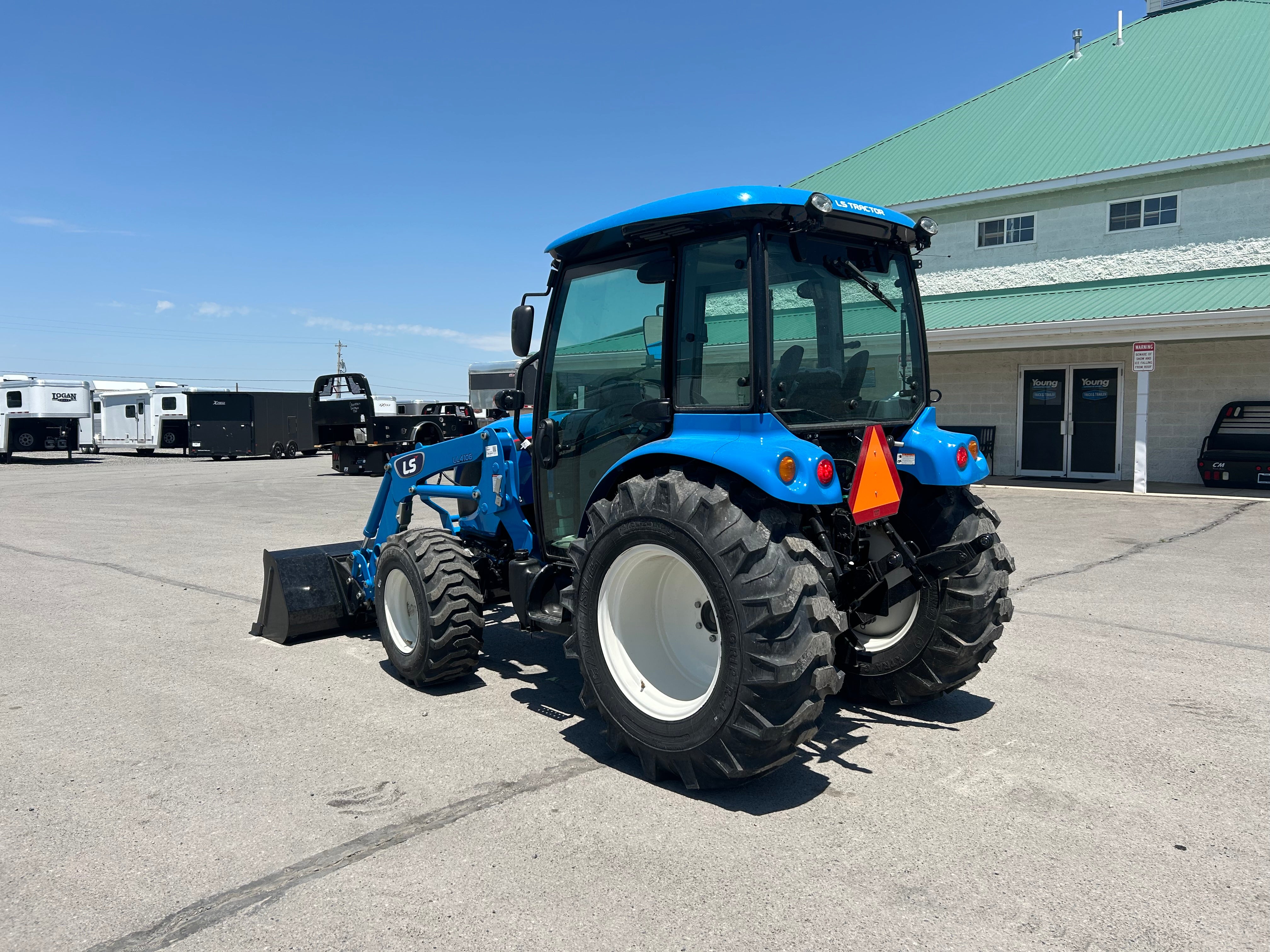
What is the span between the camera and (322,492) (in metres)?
18.2

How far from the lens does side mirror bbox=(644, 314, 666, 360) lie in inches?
161

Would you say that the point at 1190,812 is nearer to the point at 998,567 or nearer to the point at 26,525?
the point at 998,567

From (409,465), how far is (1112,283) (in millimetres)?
15947

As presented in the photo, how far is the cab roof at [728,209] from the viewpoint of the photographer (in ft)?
12.0

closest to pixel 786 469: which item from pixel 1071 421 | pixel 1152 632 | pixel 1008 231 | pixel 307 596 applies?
pixel 307 596

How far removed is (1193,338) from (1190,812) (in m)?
13.3

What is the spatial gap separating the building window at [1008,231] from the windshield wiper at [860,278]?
612 inches

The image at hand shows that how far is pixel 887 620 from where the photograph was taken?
4.68m

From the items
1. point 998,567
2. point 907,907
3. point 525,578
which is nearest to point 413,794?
point 525,578

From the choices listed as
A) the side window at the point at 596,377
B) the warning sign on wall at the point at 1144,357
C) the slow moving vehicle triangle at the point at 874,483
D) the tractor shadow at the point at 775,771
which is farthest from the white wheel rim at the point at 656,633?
the warning sign on wall at the point at 1144,357

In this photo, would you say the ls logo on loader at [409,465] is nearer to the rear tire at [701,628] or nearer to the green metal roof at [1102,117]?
the rear tire at [701,628]

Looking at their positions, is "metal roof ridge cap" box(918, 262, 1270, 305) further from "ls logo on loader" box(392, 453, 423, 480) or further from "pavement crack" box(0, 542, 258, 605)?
"pavement crack" box(0, 542, 258, 605)

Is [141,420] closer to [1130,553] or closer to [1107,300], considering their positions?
[1107,300]

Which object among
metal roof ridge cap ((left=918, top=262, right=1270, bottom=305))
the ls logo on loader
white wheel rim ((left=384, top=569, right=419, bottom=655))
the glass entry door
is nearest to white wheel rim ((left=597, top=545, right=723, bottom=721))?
white wheel rim ((left=384, top=569, right=419, bottom=655))
